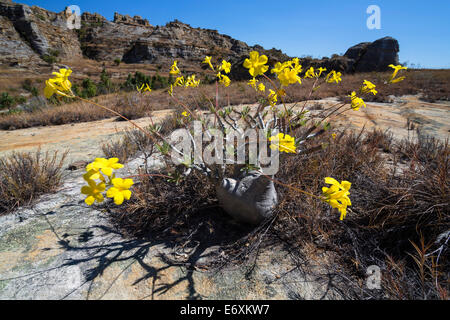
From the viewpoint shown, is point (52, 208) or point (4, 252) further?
point (52, 208)

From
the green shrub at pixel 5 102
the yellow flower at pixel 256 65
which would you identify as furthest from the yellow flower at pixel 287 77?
the green shrub at pixel 5 102

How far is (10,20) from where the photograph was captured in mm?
50719

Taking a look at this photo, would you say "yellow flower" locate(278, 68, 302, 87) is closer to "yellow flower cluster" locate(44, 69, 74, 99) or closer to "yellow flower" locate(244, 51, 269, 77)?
"yellow flower" locate(244, 51, 269, 77)

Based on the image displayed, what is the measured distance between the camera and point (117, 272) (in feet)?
4.45

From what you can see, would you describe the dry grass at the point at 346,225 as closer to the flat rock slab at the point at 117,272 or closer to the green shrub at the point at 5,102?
the flat rock slab at the point at 117,272

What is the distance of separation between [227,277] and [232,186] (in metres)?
0.64

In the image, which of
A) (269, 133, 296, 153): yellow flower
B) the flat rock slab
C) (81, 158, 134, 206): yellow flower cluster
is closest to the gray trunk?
the flat rock slab

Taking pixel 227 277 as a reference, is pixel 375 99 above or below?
above

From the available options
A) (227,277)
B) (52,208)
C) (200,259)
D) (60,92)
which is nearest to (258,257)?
(227,277)

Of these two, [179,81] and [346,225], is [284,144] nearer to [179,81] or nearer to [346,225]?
[346,225]

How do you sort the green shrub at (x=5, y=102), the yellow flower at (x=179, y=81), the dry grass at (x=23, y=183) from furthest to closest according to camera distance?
1. the green shrub at (x=5, y=102)
2. the yellow flower at (x=179, y=81)
3. the dry grass at (x=23, y=183)

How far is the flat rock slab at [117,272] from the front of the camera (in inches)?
48.5
